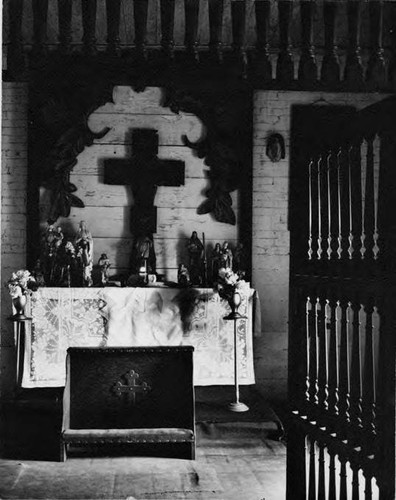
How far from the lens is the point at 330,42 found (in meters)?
2.78

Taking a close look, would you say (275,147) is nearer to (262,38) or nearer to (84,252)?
(84,252)

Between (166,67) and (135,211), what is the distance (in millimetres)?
3759

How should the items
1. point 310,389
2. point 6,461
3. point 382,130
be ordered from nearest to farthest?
1. point 382,130
2. point 310,389
3. point 6,461

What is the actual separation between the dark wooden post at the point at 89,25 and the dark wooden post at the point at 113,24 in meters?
0.06

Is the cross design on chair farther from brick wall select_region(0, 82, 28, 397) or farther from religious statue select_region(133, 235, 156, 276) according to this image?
brick wall select_region(0, 82, 28, 397)

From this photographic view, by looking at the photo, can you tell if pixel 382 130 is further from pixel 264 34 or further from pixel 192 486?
pixel 192 486

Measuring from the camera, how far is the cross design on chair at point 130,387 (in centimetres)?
473

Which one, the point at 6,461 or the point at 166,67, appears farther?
the point at 6,461

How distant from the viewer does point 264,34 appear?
2.74m

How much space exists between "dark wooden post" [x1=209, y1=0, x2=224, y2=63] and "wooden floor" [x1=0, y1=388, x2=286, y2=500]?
2.56 m

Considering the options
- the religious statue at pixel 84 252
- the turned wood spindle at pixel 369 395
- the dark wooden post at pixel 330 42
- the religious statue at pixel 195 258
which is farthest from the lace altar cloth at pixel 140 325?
the dark wooden post at pixel 330 42

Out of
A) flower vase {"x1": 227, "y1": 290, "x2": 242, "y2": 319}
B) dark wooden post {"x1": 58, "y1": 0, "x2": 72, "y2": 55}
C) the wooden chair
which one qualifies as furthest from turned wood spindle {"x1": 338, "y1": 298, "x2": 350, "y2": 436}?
flower vase {"x1": 227, "y1": 290, "x2": 242, "y2": 319}

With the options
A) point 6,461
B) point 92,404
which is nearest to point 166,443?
point 92,404

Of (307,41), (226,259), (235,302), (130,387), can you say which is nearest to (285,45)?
(307,41)
